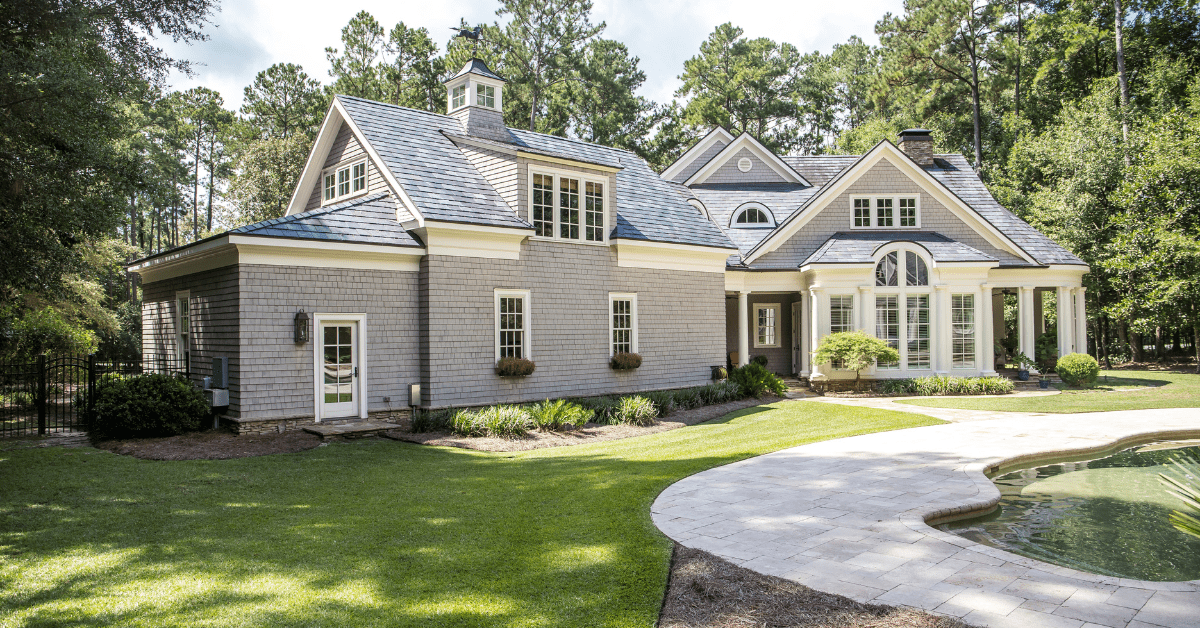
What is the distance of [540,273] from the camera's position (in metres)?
15.8

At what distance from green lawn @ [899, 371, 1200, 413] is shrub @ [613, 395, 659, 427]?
23.2 ft

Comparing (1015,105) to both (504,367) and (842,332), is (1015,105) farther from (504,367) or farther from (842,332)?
(504,367)

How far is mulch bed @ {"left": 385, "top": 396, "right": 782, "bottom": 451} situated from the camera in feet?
40.4

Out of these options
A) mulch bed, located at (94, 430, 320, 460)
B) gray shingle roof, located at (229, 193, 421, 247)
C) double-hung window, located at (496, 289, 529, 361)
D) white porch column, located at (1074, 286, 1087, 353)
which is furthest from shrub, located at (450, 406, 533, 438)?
white porch column, located at (1074, 286, 1087, 353)

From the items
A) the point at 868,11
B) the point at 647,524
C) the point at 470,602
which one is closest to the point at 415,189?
the point at 647,524

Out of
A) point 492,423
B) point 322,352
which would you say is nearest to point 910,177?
point 492,423

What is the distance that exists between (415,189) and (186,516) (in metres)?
8.69

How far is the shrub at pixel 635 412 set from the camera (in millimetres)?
15125

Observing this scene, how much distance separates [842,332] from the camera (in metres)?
20.1

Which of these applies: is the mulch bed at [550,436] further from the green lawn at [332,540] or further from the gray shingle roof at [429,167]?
the gray shingle roof at [429,167]

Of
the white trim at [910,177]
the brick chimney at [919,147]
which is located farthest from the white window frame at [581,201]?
the brick chimney at [919,147]

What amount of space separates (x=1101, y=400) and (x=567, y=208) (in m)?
13.9

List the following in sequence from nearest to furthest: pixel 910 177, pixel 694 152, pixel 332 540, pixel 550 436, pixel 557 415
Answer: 1. pixel 332 540
2. pixel 550 436
3. pixel 557 415
4. pixel 910 177
5. pixel 694 152

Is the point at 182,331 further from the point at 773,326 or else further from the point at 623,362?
the point at 773,326
